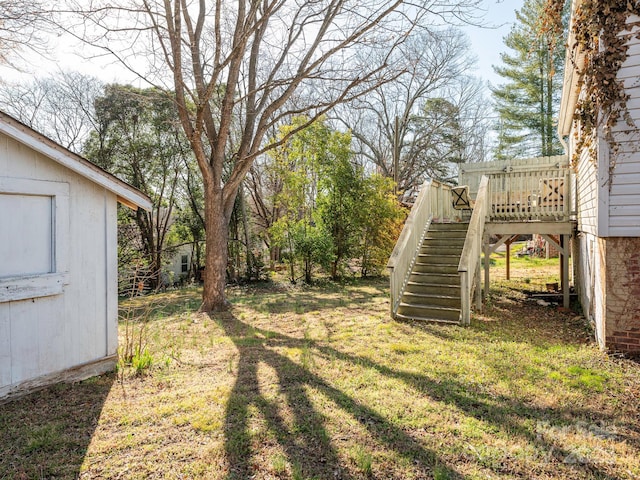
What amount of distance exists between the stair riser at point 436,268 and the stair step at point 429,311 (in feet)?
3.30

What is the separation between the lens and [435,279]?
8.30 meters

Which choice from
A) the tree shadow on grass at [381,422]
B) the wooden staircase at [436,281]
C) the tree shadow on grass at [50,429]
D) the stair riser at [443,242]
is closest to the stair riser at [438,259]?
the wooden staircase at [436,281]

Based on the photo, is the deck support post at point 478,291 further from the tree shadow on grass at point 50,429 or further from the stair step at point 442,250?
the tree shadow on grass at point 50,429

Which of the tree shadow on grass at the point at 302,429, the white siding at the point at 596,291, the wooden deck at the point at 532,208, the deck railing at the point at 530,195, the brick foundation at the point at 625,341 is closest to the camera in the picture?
the tree shadow on grass at the point at 302,429

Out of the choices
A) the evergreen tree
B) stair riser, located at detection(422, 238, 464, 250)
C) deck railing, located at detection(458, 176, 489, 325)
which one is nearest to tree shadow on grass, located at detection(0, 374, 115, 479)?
deck railing, located at detection(458, 176, 489, 325)

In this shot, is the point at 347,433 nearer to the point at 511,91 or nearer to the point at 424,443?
the point at 424,443

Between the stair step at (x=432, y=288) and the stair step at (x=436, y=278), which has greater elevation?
the stair step at (x=436, y=278)

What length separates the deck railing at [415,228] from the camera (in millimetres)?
7672

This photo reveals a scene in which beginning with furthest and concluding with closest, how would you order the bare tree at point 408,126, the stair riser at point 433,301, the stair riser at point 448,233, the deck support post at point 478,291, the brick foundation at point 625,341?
1. the bare tree at point 408,126
2. the stair riser at point 448,233
3. the deck support post at point 478,291
4. the stair riser at point 433,301
5. the brick foundation at point 625,341

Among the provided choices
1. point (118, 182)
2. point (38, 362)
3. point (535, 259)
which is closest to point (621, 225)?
point (118, 182)

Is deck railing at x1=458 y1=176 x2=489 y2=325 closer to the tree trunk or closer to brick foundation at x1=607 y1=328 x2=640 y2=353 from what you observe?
brick foundation at x1=607 y1=328 x2=640 y2=353

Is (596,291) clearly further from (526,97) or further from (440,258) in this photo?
(526,97)

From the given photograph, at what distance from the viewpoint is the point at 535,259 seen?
61.7ft

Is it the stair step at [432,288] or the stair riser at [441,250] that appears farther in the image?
the stair riser at [441,250]
